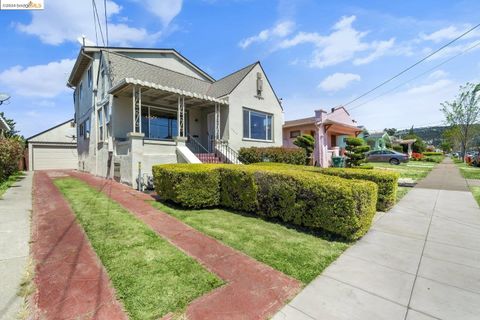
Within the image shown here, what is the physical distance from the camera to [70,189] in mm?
9266

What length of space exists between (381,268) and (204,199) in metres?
4.44

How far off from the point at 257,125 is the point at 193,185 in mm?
9741

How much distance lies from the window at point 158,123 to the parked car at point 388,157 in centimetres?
2261

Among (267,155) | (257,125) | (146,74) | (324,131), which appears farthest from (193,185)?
(324,131)

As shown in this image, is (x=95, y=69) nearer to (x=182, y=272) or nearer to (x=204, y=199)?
(x=204, y=199)

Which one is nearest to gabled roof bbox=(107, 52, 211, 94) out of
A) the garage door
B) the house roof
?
the house roof

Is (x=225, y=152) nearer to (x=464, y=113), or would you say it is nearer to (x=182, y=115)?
(x=182, y=115)

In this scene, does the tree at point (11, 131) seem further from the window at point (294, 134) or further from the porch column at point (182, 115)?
the window at point (294, 134)

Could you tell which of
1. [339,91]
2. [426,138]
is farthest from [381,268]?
[426,138]

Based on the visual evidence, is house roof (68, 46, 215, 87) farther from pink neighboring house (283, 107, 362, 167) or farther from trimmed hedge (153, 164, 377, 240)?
trimmed hedge (153, 164, 377, 240)

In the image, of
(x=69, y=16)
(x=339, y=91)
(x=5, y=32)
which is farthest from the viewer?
(x=339, y=91)

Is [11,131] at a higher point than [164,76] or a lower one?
lower

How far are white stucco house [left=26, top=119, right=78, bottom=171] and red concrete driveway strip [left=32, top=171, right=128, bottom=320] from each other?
22558 mm

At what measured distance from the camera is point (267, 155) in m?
13.3
